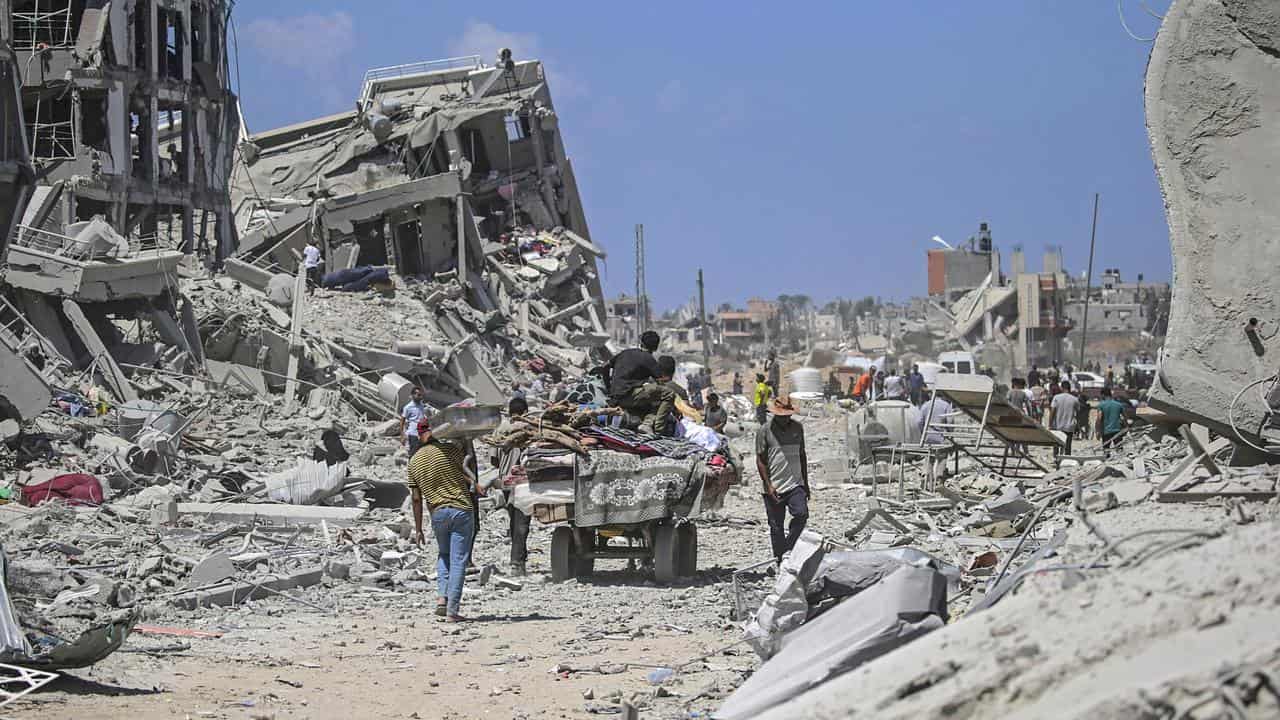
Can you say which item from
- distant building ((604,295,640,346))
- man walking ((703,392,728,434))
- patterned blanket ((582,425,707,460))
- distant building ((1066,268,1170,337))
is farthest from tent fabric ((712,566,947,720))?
distant building ((1066,268,1170,337))

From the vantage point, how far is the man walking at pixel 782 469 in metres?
10.8

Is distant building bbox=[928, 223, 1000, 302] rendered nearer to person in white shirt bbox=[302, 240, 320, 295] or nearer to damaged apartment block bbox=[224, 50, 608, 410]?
damaged apartment block bbox=[224, 50, 608, 410]

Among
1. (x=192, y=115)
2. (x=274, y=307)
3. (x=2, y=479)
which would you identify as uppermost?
(x=192, y=115)

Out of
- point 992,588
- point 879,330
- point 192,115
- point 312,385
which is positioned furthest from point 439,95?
point 879,330

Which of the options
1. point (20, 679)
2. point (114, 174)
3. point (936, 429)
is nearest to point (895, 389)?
point (936, 429)

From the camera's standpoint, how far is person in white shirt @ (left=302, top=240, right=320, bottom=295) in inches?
1276

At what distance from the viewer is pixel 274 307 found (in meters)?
27.6

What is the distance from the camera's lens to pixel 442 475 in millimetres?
9750

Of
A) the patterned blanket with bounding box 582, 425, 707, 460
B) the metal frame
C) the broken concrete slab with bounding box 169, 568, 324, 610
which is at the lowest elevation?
the broken concrete slab with bounding box 169, 568, 324, 610

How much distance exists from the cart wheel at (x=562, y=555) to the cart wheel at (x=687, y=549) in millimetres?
891

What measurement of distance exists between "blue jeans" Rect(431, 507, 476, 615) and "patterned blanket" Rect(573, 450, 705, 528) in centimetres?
133

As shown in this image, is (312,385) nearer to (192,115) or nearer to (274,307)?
(274,307)

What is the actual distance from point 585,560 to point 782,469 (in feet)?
6.35

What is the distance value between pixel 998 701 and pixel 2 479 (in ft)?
44.8
